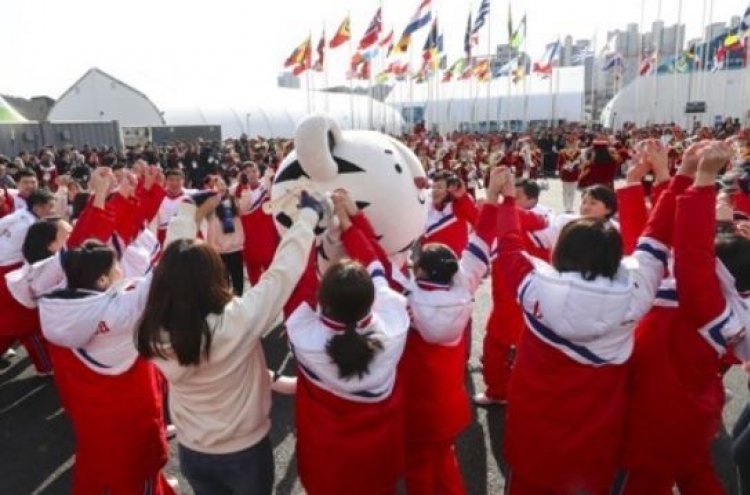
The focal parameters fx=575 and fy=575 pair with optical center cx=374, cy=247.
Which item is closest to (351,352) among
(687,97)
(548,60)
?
(548,60)

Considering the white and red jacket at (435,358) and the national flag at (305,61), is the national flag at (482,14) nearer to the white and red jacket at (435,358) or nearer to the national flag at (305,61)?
the national flag at (305,61)

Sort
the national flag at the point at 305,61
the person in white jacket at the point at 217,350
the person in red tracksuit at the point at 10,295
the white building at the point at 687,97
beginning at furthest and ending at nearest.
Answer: the white building at the point at 687,97
the national flag at the point at 305,61
the person in red tracksuit at the point at 10,295
the person in white jacket at the point at 217,350

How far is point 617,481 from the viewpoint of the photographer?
2645 mm

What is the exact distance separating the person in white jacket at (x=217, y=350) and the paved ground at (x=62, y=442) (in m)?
1.24

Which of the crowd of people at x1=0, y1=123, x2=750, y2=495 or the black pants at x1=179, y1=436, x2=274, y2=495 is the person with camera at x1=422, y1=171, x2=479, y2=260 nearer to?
the crowd of people at x1=0, y1=123, x2=750, y2=495

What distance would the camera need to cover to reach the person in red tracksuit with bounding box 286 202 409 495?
2.19 m

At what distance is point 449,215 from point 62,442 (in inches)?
146

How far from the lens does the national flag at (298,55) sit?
26.7 meters

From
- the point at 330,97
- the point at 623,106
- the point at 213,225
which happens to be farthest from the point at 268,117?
the point at 213,225

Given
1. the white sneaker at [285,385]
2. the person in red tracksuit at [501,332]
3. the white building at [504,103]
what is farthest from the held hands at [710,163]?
the white building at [504,103]

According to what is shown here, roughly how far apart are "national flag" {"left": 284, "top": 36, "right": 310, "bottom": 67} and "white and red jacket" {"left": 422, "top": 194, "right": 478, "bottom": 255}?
23043 millimetres

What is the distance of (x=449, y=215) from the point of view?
5539mm

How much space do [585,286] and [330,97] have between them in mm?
45326

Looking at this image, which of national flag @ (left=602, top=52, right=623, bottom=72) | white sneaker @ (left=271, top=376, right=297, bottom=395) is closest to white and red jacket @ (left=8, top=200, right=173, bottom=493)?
white sneaker @ (left=271, top=376, right=297, bottom=395)
